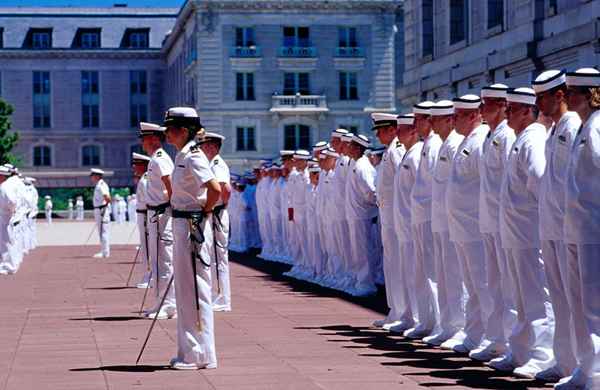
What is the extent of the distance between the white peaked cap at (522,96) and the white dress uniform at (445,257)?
1.67m

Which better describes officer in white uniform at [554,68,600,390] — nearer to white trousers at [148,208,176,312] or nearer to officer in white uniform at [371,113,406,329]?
officer in white uniform at [371,113,406,329]

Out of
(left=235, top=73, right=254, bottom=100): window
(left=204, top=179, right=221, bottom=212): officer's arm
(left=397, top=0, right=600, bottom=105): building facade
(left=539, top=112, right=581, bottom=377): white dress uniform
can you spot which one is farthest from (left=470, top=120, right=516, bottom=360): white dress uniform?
(left=235, top=73, right=254, bottom=100): window

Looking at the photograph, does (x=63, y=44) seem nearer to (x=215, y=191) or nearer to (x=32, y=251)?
(x=32, y=251)

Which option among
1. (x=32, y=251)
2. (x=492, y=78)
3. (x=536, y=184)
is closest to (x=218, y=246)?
(x=536, y=184)

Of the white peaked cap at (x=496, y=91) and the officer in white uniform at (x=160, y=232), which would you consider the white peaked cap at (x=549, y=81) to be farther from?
the officer in white uniform at (x=160, y=232)

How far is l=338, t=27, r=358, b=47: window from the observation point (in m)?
88.3

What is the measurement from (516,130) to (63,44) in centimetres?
10796

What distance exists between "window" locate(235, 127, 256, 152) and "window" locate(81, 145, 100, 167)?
109 ft

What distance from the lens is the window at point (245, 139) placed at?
87875mm

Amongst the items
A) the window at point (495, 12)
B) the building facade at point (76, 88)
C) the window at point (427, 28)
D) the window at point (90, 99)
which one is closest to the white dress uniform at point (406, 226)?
the window at point (495, 12)

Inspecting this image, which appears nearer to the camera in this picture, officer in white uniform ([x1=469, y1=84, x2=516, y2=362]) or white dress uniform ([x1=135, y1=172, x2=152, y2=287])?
officer in white uniform ([x1=469, y1=84, x2=516, y2=362])

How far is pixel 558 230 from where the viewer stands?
439 inches

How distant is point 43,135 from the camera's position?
11750cm

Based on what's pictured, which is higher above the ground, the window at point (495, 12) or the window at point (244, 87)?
A: the window at point (244, 87)
